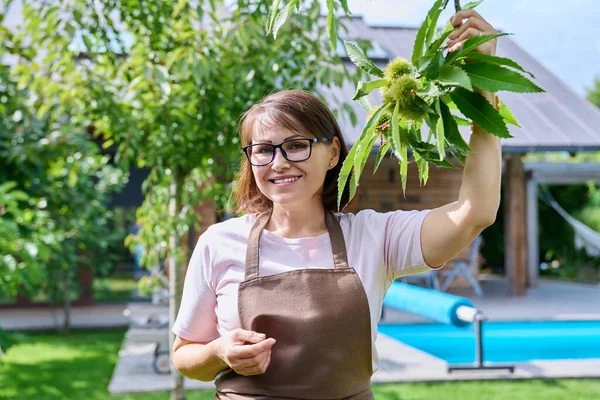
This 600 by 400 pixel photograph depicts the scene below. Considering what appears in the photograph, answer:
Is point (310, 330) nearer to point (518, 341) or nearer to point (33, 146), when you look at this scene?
point (33, 146)

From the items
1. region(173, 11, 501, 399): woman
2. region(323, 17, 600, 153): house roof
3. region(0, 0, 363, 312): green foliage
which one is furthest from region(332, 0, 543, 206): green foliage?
region(323, 17, 600, 153): house roof

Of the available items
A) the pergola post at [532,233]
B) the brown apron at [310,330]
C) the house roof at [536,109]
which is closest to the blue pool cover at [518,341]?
the house roof at [536,109]

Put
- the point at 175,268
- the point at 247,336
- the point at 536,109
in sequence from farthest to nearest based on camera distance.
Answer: the point at 536,109
the point at 175,268
the point at 247,336

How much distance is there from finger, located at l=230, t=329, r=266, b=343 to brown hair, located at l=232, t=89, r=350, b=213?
0.39 meters

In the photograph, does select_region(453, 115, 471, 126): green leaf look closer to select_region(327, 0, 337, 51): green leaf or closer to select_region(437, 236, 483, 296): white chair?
select_region(327, 0, 337, 51): green leaf

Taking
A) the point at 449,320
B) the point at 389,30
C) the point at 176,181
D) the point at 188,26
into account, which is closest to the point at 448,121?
the point at 188,26

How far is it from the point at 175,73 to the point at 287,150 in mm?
2694

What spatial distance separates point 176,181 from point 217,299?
3.15m

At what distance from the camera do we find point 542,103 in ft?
39.2

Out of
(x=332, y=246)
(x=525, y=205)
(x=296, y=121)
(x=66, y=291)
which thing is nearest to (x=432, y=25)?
(x=296, y=121)

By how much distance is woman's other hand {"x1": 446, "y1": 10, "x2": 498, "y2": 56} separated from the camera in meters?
1.36

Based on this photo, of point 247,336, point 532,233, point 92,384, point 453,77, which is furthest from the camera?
point 532,233

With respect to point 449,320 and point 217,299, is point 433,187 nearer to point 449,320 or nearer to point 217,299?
point 449,320

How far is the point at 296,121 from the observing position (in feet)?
5.38
